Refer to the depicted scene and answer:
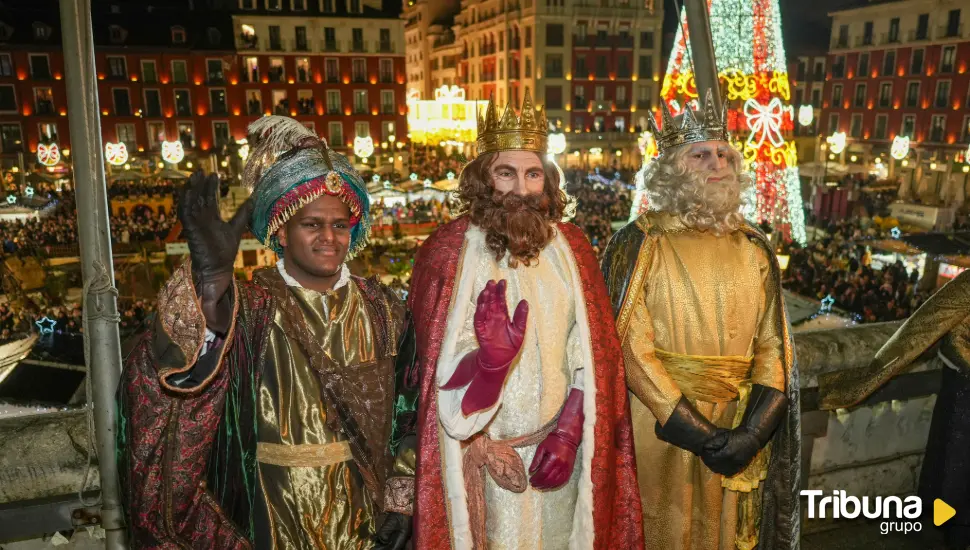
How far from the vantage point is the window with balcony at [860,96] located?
43156mm

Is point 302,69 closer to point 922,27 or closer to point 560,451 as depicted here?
point 922,27

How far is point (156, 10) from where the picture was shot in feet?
129

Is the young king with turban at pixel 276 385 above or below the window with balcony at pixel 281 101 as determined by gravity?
below

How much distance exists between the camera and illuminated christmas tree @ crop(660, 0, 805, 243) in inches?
406

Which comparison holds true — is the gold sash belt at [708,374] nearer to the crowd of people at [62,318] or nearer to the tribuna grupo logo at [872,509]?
the tribuna grupo logo at [872,509]

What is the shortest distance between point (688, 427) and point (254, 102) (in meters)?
41.9

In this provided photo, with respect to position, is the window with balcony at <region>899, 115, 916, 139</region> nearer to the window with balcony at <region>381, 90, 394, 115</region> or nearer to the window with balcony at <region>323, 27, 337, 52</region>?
the window with balcony at <region>381, 90, 394, 115</region>

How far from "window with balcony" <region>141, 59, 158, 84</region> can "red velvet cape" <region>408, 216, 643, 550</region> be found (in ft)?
138

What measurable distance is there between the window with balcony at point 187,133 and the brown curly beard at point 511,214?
41.1 metres

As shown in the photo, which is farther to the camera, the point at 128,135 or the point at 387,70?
the point at 387,70

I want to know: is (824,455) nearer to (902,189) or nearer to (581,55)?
(902,189)

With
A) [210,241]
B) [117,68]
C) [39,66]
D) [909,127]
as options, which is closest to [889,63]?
[909,127]

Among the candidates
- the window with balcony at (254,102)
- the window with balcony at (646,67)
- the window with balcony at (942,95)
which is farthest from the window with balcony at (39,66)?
the window with balcony at (942,95)

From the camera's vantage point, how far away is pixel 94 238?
7.95 feet
